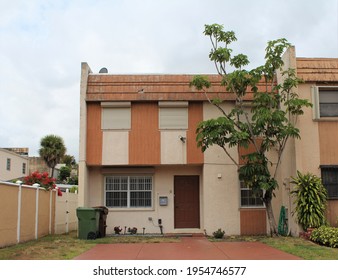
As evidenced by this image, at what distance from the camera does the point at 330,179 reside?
52.7 ft

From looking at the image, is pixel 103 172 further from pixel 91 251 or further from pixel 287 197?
pixel 287 197

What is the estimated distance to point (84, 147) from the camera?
16969mm

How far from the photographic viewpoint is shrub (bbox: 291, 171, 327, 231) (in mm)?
14875

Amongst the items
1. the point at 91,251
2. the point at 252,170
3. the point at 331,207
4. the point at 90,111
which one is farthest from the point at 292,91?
the point at 91,251

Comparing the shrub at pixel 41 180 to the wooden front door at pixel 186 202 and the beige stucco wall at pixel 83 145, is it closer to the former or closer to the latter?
the beige stucco wall at pixel 83 145

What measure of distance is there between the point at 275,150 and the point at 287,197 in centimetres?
190

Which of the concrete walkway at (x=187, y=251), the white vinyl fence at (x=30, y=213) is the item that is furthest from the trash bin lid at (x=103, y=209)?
the concrete walkway at (x=187, y=251)

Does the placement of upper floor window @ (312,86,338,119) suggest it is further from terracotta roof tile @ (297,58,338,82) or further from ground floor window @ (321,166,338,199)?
ground floor window @ (321,166,338,199)

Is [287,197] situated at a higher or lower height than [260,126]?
lower

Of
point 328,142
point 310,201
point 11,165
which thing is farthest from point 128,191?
point 11,165

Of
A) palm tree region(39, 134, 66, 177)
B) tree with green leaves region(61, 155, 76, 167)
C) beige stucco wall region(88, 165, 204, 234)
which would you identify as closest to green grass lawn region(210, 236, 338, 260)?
beige stucco wall region(88, 165, 204, 234)

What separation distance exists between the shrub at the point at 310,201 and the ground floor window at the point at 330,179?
2.44 ft

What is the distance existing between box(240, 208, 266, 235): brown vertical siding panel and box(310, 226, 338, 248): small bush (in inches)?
115

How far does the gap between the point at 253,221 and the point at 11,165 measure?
93.8ft
